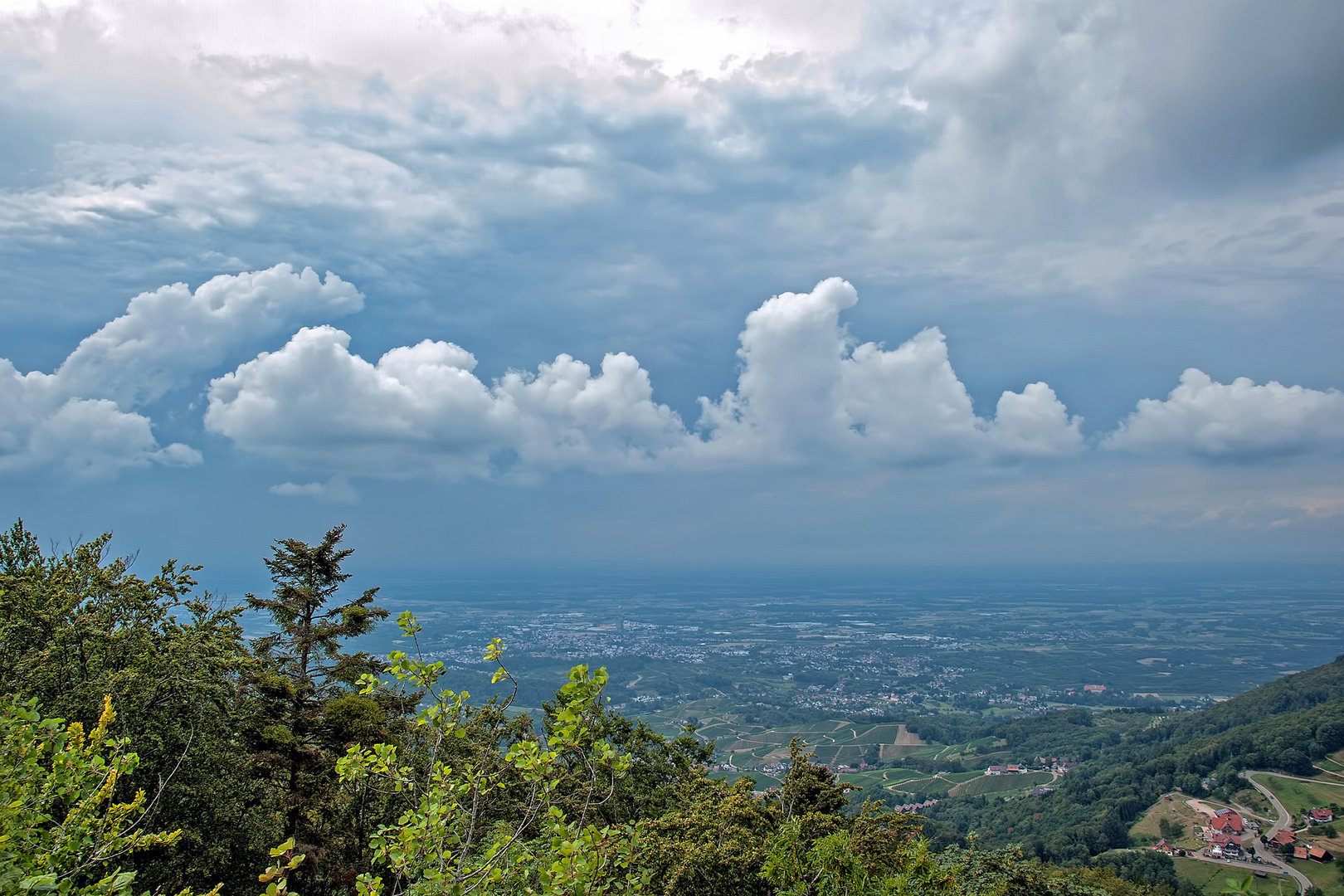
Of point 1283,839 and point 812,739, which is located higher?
point 1283,839

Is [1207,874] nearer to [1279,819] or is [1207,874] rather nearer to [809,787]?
[1279,819]

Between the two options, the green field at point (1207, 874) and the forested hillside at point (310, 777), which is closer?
the forested hillside at point (310, 777)

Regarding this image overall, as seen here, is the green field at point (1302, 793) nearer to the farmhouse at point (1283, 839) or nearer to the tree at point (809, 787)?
the farmhouse at point (1283, 839)

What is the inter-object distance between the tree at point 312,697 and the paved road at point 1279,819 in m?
66.7

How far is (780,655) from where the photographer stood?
606 feet

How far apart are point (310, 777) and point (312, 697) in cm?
213

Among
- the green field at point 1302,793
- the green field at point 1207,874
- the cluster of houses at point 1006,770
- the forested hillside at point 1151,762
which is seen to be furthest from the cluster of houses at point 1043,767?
the green field at point 1207,874

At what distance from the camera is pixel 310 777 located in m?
18.3

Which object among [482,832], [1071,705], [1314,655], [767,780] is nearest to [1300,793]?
[767,780]

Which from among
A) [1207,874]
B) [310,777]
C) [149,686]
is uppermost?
[149,686]

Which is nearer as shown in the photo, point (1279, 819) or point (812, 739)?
point (1279, 819)

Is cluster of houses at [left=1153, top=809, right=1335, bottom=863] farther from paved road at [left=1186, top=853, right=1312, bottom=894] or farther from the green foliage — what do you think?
the green foliage

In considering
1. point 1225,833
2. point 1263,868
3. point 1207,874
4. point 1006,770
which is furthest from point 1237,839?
point 1006,770

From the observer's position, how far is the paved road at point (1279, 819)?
51.7 meters
